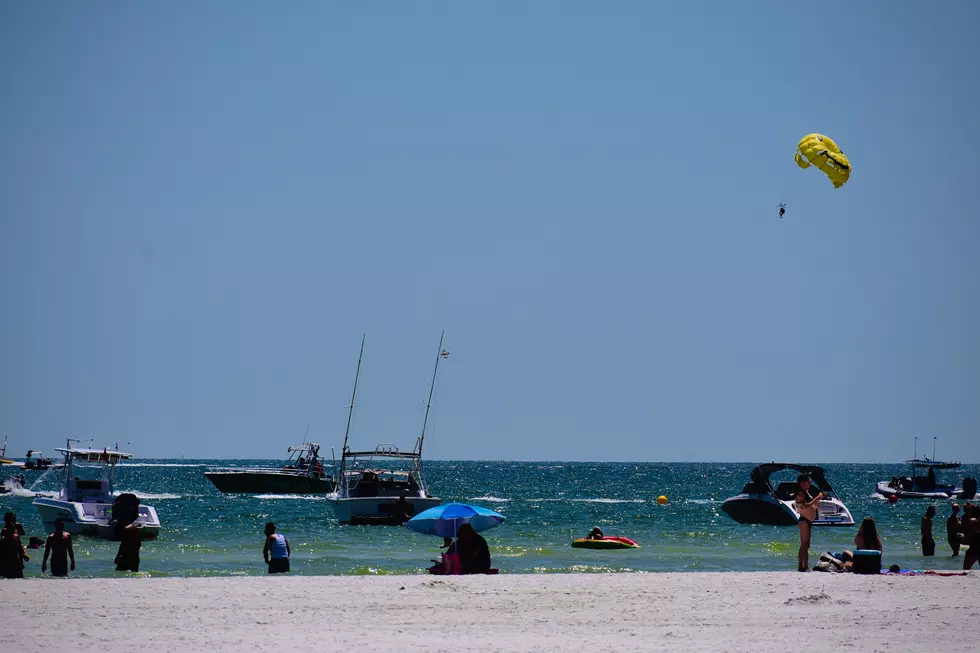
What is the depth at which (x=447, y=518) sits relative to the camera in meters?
24.9

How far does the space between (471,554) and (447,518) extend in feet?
6.74

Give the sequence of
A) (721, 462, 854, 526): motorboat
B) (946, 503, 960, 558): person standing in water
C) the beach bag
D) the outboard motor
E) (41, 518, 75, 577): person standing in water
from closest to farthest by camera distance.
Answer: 1. the beach bag
2. (41, 518, 75, 577): person standing in water
3. (946, 503, 960, 558): person standing in water
4. (721, 462, 854, 526): motorboat
5. the outboard motor

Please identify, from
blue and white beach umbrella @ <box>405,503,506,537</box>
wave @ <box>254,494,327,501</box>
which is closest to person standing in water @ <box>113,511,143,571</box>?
blue and white beach umbrella @ <box>405,503,506,537</box>

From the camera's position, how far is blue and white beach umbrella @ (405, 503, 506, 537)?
2491 cm

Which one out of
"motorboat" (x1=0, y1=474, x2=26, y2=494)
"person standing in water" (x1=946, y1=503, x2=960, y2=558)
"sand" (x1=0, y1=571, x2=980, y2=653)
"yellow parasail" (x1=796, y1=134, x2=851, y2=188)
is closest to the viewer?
"sand" (x1=0, y1=571, x2=980, y2=653)

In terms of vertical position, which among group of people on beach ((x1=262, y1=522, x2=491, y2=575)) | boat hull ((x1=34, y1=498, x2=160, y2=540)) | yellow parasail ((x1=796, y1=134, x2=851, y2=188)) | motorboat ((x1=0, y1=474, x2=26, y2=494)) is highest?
yellow parasail ((x1=796, y1=134, x2=851, y2=188))

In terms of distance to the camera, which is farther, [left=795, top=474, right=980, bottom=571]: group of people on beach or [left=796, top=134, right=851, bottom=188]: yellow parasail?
[left=796, top=134, right=851, bottom=188]: yellow parasail

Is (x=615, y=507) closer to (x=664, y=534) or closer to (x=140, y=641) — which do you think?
(x=664, y=534)

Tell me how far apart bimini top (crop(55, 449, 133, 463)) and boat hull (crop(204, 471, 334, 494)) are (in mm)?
45334

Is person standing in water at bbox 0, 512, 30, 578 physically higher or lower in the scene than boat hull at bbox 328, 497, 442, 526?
lower

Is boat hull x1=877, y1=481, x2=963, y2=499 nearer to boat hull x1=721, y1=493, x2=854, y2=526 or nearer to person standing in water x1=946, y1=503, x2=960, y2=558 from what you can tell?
boat hull x1=721, y1=493, x2=854, y2=526

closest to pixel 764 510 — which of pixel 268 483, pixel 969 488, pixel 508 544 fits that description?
pixel 508 544

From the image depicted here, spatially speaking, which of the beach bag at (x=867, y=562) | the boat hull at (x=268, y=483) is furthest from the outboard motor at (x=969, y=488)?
the beach bag at (x=867, y=562)

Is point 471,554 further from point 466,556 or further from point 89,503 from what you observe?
point 89,503
